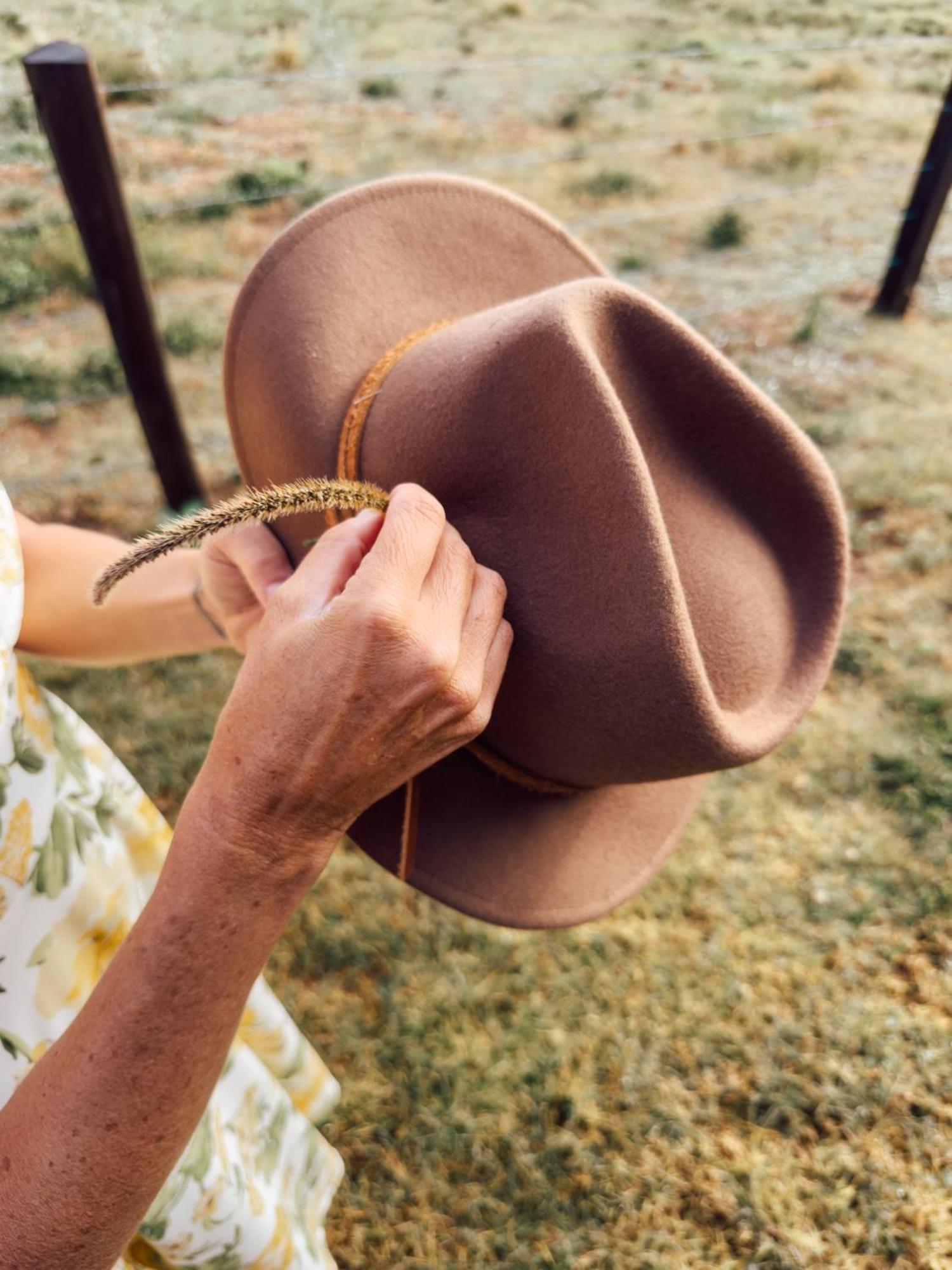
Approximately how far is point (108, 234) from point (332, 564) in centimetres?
224

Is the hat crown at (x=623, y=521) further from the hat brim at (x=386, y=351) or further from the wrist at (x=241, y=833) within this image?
the wrist at (x=241, y=833)

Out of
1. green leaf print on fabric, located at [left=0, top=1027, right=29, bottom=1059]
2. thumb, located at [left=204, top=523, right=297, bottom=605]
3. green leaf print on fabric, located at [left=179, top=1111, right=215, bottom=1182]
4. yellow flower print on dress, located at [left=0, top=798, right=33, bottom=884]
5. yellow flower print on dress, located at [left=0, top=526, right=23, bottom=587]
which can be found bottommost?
green leaf print on fabric, located at [left=179, top=1111, right=215, bottom=1182]

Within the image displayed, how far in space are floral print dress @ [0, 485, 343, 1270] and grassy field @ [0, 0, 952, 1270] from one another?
1.92ft

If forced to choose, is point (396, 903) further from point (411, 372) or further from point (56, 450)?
point (56, 450)

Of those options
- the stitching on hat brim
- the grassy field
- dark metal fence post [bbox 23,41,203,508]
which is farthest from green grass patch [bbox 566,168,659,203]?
the stitching on hat brim

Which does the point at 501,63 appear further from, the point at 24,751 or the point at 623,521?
the point at 24,751

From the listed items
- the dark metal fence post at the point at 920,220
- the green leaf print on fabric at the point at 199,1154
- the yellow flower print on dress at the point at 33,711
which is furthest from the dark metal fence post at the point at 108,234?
the dark metal fence post at the point at 920,220

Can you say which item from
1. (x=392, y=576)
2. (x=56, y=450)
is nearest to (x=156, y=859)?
(x=392, y=576)

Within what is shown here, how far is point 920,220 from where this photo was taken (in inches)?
168

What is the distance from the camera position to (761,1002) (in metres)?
2.11

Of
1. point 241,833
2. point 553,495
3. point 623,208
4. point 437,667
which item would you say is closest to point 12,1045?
point 241,833

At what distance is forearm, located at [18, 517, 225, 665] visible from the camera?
1314 mm

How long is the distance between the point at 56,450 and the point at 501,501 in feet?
11.0

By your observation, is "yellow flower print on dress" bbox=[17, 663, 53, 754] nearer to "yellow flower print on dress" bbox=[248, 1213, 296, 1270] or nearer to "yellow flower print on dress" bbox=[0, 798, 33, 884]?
"yellow flower print on dress" bbox=[0, 798, 33, 884]
